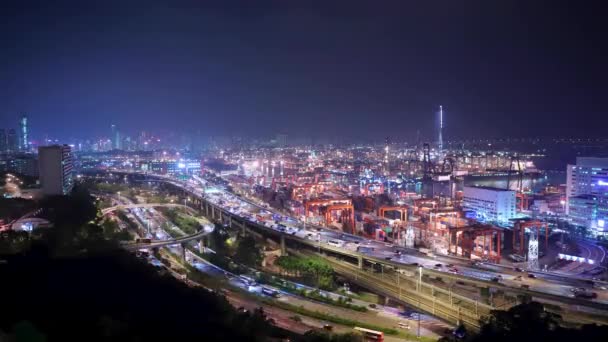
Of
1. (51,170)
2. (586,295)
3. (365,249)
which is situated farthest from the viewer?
(51,170)

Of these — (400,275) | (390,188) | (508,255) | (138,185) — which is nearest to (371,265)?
(400,275)

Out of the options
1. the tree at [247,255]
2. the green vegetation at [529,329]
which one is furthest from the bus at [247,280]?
the green vegetation at [529,329]

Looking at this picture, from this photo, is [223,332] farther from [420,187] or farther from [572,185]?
[420,187]

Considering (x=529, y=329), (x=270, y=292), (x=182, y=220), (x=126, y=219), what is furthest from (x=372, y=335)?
(x=126, y=219)

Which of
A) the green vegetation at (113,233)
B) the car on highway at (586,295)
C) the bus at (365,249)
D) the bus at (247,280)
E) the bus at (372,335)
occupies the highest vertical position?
the green vegetation at (113,233)

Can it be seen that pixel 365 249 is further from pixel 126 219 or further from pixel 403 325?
pixel 126 219

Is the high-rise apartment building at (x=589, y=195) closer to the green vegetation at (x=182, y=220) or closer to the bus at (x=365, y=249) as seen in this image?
the bus at (x=365, y=249)
